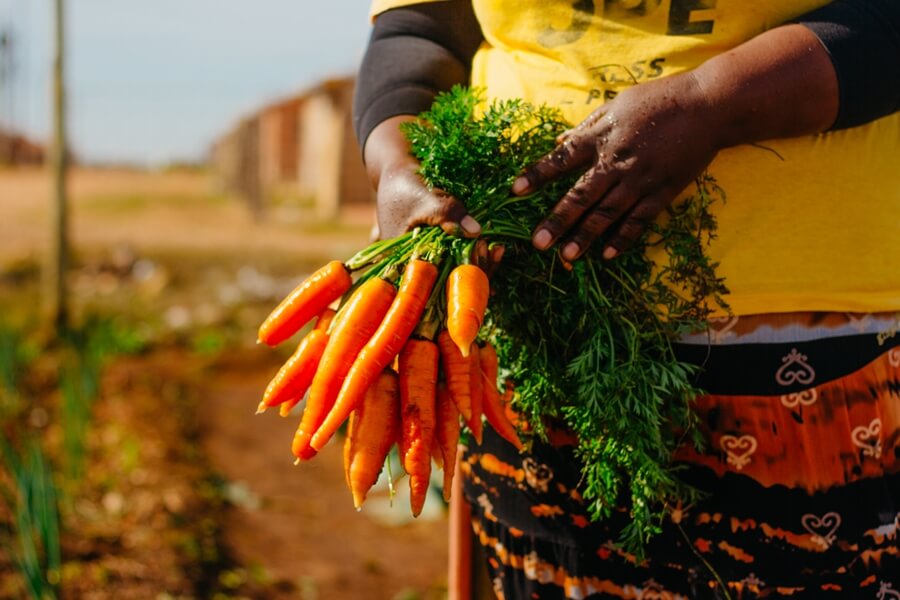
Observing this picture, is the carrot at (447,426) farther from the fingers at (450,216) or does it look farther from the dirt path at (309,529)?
the dirt path at (309,529)

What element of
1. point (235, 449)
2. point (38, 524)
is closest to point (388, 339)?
point (38, 524)

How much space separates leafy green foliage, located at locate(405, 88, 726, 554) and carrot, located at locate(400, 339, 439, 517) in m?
0.16

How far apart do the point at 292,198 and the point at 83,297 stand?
43.7ft

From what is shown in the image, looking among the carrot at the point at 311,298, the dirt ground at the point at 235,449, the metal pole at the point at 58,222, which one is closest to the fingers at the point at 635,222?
the carrot at the point at 311,298

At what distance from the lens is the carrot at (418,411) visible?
1415 millimetres

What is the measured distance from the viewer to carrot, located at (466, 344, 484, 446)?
1442 mm

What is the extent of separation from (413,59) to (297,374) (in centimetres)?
62

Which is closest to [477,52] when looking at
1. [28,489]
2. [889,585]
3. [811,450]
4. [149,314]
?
A: [811,450]

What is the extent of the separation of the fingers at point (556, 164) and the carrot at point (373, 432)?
37cm

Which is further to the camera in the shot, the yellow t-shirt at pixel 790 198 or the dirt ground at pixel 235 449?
the dirt ground at pixel 235 449

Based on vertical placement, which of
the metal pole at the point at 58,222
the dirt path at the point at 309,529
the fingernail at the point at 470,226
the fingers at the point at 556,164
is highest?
the metal pole at the point at 58,222

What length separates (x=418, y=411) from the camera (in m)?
1.43

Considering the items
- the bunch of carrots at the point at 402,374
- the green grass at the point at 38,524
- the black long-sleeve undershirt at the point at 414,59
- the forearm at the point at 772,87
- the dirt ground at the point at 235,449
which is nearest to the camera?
the forearm at the point at 772,87

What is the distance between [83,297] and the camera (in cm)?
958
